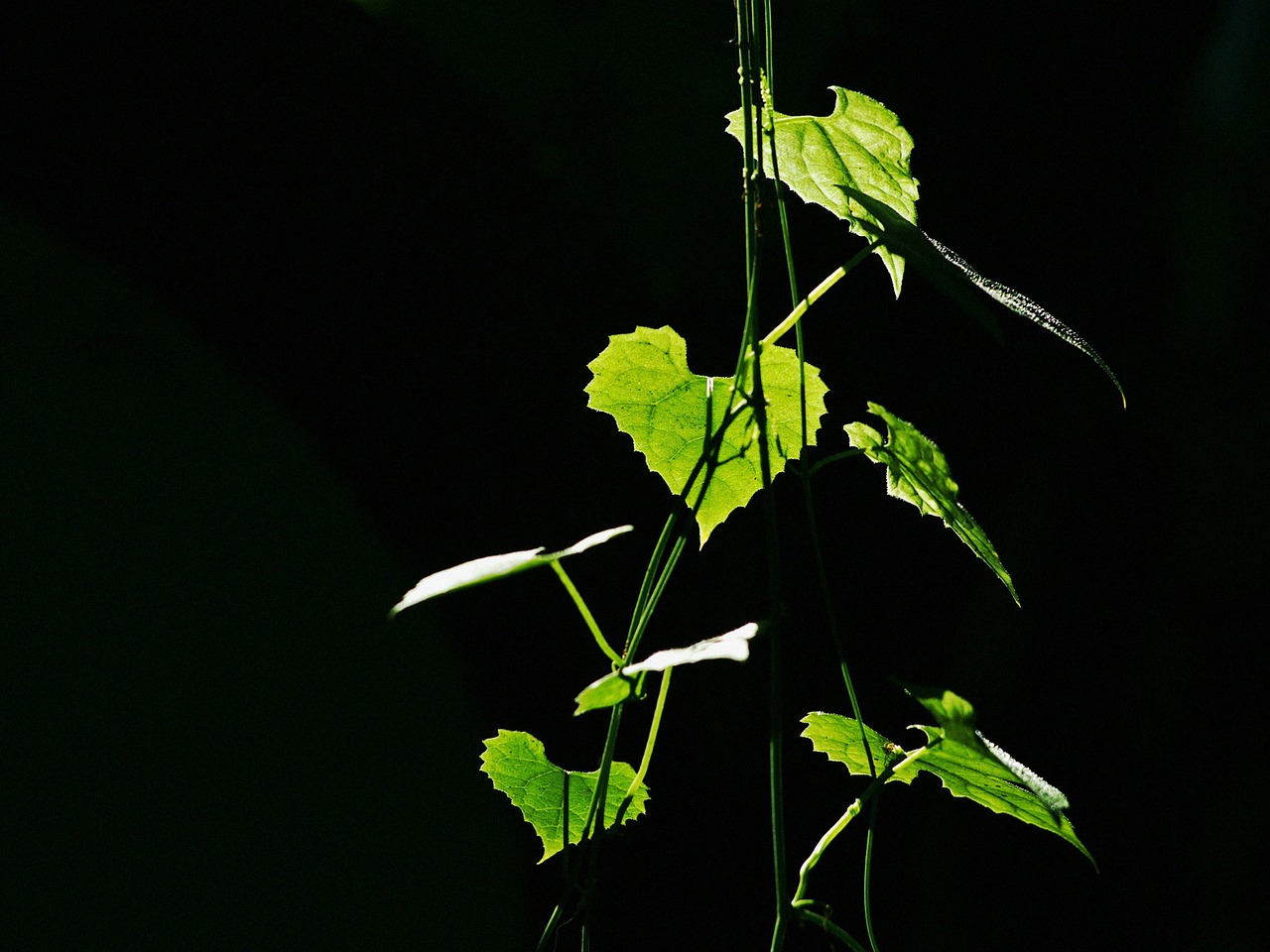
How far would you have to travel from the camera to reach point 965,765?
54 centimetres

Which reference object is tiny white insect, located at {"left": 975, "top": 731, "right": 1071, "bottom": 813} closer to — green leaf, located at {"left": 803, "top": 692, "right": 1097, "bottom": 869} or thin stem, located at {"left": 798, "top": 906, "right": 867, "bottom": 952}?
green leaf, located at {"left": 803, "top": 692, "right": 1097, "bottom": 869}

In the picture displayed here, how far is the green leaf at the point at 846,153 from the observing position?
528 mm

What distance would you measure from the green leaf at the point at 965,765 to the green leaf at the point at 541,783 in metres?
0.13

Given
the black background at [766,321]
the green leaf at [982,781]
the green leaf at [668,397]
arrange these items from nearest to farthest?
the green leaf at [982,781], the green leaf at [668,397], the black background at [766,321]

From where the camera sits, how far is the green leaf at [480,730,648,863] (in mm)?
618

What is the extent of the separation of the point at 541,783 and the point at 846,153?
42 centimetres

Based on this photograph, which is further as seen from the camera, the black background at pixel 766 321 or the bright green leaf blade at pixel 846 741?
the black background at pixel 766 321

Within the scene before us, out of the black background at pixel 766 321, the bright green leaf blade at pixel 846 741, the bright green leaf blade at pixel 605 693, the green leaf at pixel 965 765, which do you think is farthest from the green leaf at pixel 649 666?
the black background at pixel 766 321

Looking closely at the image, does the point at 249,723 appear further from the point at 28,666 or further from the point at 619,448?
the point at 619,448

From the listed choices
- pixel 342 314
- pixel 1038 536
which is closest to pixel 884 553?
pixel 1038 536

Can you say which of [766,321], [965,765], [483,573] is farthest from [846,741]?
[766,321]

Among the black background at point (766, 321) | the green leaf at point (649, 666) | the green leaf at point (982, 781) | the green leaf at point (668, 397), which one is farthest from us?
the black background at point (766, 321)

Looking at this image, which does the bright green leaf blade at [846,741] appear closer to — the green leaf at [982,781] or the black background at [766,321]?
the green leaf at [982,781]

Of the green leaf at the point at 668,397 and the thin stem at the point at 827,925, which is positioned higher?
the green leaf at the point at 668,397
